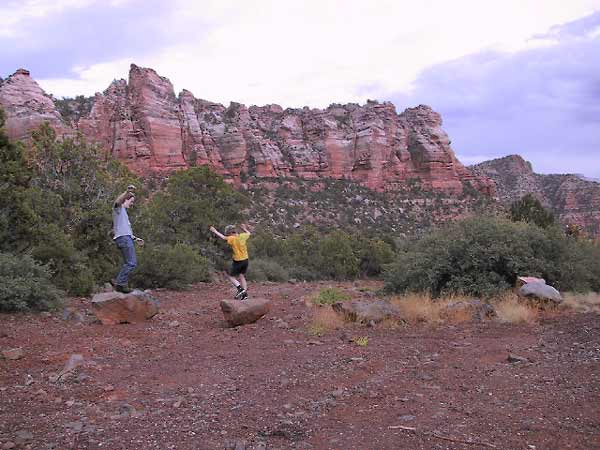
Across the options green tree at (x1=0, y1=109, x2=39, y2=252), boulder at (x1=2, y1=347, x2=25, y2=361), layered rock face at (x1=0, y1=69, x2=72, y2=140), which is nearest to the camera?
boulder at (x1=2, y1=347, x2=25, y2=361)

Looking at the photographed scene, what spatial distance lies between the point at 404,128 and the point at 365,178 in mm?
14885

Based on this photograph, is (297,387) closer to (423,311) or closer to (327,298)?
(423,311)

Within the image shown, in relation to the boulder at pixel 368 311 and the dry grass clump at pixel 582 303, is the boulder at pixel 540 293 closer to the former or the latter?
the dry grass clump at pixel 582 303

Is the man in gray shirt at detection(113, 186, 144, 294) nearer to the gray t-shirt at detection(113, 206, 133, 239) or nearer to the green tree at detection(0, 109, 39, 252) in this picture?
the gray t-shirt at detection(113, 206, 133, 239)

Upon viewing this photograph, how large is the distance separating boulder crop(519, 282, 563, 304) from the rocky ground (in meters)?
1.69

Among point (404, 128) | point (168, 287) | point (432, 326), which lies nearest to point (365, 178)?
point (404, 128)

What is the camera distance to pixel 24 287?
9250 millimetres

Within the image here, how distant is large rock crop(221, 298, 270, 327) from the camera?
8.50m

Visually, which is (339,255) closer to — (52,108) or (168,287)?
(168,287)

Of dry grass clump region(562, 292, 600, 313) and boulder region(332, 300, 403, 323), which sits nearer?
boulder region(332, 300, 403, 323)

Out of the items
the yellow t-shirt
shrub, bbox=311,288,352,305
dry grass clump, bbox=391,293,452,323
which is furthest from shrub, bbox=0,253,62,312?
dry grass clump, bbox=391,293,452,323

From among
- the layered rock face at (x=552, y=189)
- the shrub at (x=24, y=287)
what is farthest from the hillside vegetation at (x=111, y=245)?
the layered rock face at (x=552, y=189)

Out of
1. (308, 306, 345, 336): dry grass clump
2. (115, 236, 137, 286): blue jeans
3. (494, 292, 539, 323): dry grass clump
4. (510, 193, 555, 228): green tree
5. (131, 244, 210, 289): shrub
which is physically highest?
(510, 193, 555, 228): green tree

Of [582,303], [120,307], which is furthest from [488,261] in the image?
[120,307]
